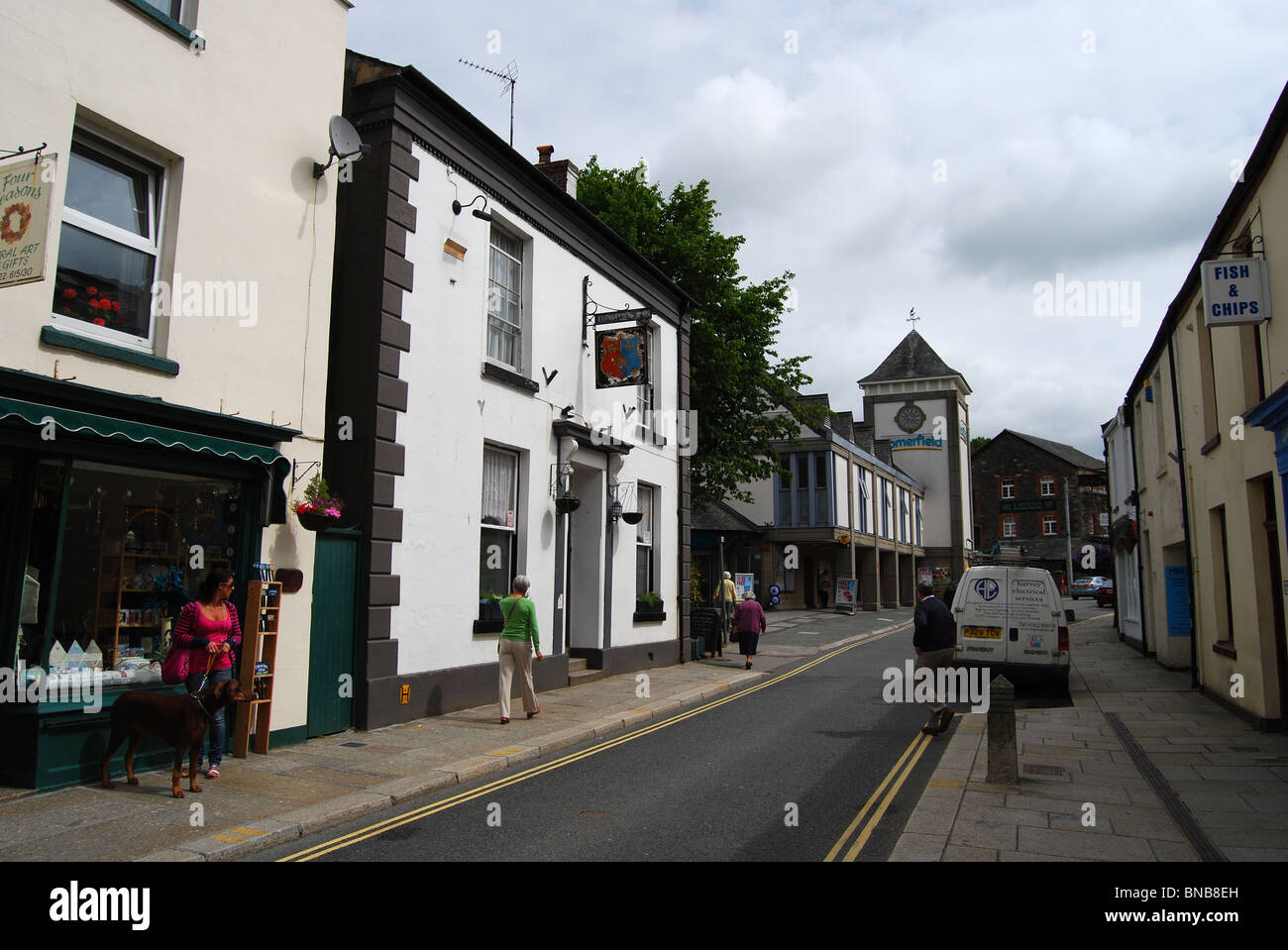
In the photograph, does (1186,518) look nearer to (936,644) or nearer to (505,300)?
(936,644)

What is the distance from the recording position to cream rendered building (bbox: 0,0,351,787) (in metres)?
6.96

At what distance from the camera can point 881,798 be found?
7445mm

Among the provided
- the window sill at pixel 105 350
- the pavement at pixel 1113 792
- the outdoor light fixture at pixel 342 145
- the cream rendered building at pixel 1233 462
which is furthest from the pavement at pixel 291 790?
the cream rendered building at pixel 1233 462

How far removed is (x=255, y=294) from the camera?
9.06 m

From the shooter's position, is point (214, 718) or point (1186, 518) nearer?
point (214, 718)

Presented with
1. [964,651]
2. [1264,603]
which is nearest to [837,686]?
[964,651]

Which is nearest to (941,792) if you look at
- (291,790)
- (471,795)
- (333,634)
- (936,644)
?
(936,644)

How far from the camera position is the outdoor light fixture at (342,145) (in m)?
9.69

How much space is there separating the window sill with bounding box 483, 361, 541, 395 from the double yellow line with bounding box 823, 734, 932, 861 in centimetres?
730

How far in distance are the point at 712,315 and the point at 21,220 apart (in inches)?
766

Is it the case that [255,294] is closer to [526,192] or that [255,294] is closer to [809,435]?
[526,192]

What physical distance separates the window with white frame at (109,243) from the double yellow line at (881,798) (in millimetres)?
7284

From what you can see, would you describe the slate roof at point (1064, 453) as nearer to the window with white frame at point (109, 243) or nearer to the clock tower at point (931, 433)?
the clock tower at point (931, 433)
